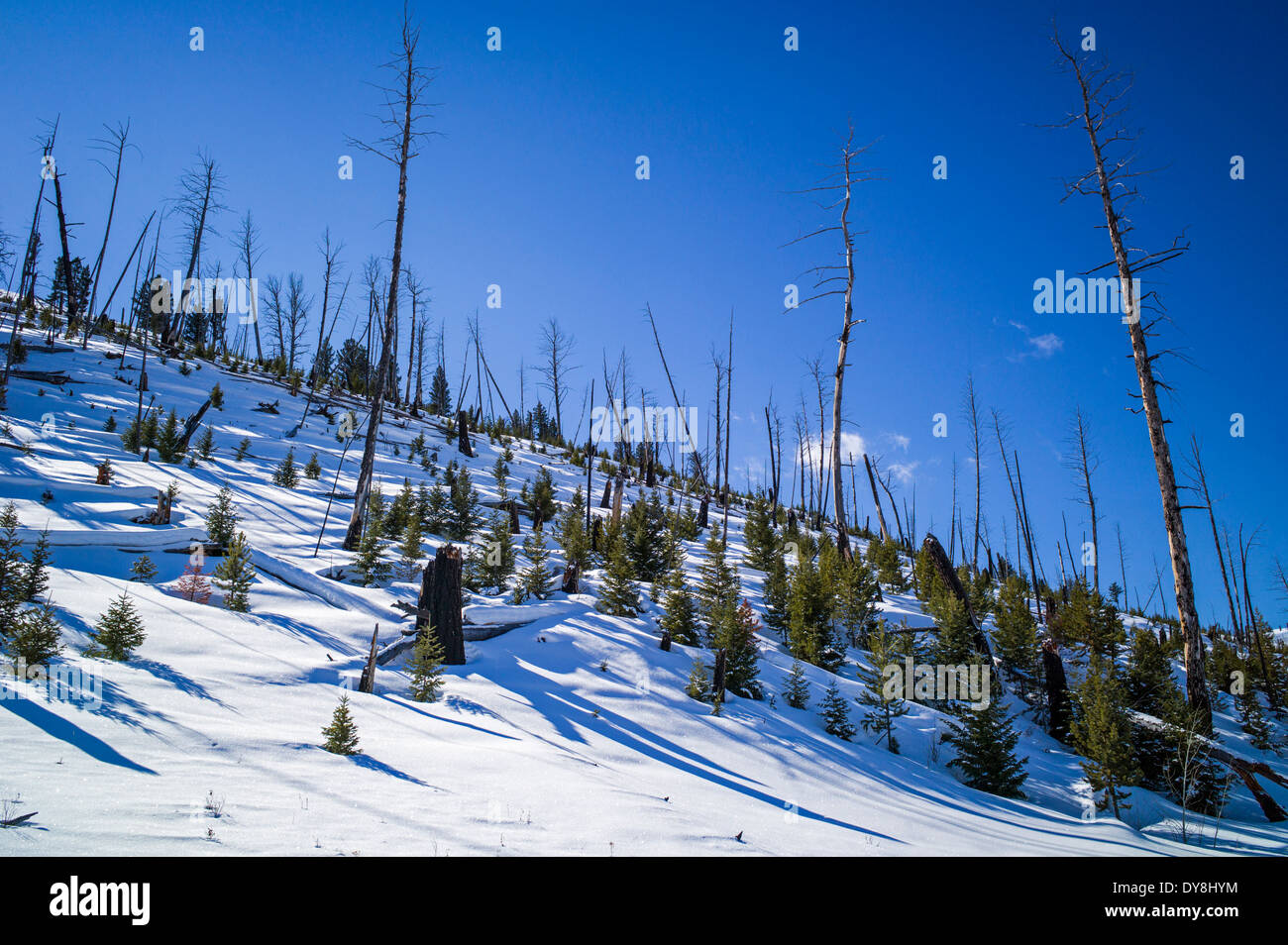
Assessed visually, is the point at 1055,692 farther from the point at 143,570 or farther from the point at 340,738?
the point at 143,570

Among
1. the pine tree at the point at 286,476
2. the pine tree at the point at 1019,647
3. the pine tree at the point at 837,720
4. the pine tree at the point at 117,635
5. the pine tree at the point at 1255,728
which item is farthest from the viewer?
the pine tree at the point at 286,476

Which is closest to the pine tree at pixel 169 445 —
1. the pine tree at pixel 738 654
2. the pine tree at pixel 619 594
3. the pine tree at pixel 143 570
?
the pine tree at pixel 143 570

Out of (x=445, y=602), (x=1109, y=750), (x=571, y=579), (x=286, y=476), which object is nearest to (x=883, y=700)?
(x=1109, y=750)

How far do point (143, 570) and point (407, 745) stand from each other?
6.59 metres

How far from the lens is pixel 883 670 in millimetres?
8961

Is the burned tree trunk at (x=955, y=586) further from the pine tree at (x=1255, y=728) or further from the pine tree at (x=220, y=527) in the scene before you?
the pine tree at (x=220, y=527)

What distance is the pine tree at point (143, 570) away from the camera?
8398 millimetres

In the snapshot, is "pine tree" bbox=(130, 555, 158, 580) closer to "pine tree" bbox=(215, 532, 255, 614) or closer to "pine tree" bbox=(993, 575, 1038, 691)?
"pine tree" bbox=(215, 532, 255, 614)

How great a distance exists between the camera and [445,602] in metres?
8.60

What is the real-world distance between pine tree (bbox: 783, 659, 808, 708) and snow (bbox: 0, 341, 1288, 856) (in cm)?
18

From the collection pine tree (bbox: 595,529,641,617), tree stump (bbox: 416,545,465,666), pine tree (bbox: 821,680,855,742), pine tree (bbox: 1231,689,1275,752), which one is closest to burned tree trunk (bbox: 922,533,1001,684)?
pine tree (bbox: 821,680,855,742)

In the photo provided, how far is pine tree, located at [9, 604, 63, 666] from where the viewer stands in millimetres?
4824

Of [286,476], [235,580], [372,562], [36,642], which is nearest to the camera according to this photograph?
[36,642]

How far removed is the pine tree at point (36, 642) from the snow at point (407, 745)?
43 centimetres
